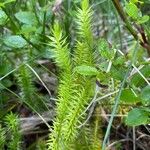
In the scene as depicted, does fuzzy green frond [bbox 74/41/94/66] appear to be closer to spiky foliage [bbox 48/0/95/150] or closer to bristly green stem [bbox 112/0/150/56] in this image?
spiky foliage [bbox 48/0/95/150]

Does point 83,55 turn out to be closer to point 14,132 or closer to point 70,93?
point 70,93

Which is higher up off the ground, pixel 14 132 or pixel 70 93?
pixel 70 93

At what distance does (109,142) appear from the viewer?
4.13ft

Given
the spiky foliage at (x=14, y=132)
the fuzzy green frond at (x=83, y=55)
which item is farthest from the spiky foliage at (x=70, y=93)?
the spiky foliage at (x=14, y=132)

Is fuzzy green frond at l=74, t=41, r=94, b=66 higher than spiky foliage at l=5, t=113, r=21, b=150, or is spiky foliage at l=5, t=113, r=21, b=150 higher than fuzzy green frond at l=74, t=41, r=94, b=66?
fuzzy green frond at l=74, t=41, r=94, b=66

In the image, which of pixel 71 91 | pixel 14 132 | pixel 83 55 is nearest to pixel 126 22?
pixel 83 55

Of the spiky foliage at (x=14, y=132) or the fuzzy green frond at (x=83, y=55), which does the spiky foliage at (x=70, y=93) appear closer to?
the fuzzy green frond at (x=83, y=55)

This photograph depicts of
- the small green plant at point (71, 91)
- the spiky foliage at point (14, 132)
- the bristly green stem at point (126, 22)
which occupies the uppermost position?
the bristly green stem at point (126, 22)

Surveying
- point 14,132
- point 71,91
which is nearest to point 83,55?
point 71,91

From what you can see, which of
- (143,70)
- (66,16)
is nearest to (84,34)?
(143,70)

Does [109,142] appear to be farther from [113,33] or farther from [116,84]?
[113,33]

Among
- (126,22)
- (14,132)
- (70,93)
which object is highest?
(126,22)

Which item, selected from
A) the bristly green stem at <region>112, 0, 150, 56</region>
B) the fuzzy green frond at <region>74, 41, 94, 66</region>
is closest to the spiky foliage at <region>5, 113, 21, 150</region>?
the fuzzy green frond at <region>74, 41, 94, 66</region>

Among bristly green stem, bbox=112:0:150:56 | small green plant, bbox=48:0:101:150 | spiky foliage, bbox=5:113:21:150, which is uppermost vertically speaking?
bristly green stem, bbox=112:0:150:56
